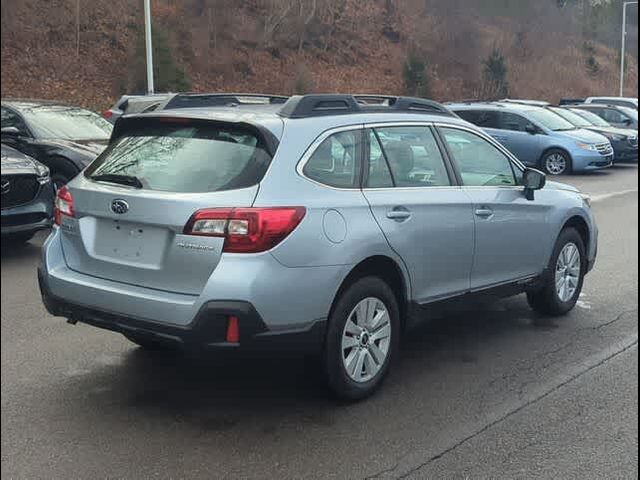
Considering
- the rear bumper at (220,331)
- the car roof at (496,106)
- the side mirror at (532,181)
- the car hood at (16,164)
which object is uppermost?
the car roof at (496,106)

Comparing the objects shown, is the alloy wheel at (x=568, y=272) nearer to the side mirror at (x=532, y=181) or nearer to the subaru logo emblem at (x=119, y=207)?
the side mirror at (x=532, y=181)

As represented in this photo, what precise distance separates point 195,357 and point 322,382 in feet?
2.57

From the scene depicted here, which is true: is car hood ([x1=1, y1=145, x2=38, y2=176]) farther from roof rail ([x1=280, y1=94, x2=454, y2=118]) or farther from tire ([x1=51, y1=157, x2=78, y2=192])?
roof rail ([x1=280, y1=94, x2=454, y2=118])

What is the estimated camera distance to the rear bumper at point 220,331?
375 cm

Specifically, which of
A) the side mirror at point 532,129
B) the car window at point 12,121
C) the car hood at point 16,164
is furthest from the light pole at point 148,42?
the side mirror at point 532,129

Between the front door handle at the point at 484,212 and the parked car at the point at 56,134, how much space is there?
18.5 feet

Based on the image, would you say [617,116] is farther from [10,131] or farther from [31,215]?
[31,215]

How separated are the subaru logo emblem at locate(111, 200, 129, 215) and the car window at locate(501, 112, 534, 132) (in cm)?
1233

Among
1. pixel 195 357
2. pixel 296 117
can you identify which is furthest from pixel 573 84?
pixel 195 357

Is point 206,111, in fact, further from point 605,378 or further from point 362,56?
point 362,56

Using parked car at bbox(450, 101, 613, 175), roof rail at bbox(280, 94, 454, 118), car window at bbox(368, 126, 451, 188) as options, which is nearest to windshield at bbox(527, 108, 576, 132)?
parked car at bbox(450, 101, 613, 175)

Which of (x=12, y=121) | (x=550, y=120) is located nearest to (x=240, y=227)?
(x=12, y=121)

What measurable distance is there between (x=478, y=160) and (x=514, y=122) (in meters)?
11.3

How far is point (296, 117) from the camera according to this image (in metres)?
4.32
